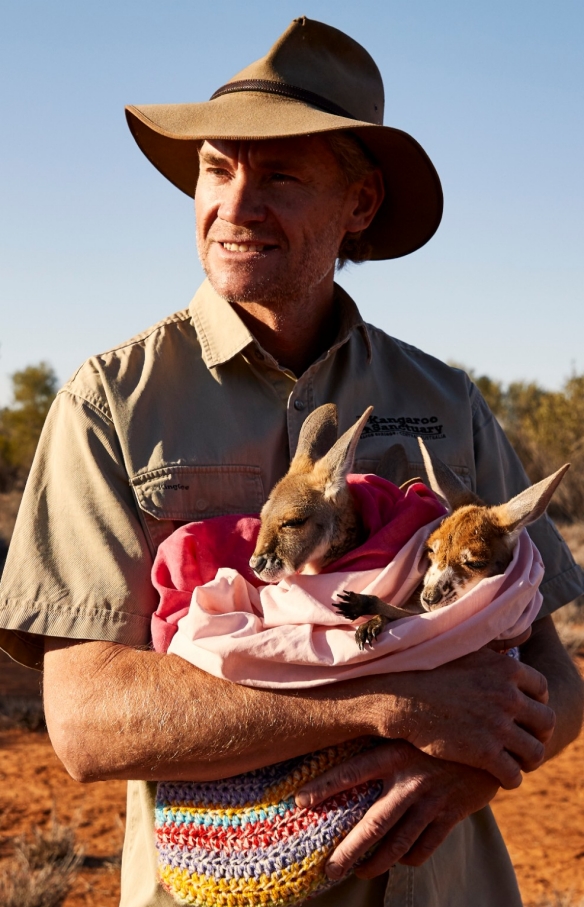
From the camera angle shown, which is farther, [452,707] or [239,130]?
[239,130]

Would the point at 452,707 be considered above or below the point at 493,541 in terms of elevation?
below

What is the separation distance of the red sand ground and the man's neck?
540 cm

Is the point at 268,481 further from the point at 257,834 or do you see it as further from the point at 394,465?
the point at 257,834

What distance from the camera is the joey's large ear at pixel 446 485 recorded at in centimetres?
293

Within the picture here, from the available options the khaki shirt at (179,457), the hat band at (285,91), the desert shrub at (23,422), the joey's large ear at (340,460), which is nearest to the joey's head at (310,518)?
the joey's large ear at (340,460)

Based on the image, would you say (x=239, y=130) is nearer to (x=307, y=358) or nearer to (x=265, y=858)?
(x=307, y=358)

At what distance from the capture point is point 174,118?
11.2 feet

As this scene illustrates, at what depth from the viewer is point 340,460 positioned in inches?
108

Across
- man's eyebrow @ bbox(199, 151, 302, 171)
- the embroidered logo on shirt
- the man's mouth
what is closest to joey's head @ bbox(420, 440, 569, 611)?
the embroidered logo on shirt

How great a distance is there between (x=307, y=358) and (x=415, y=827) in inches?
71.7

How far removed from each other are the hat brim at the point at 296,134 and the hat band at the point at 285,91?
0.16 feet

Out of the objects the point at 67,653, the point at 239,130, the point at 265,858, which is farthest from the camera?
the point at 239,130

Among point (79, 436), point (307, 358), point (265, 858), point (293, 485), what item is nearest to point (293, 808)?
point (265, 858)

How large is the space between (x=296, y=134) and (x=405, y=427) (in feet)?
3.81
